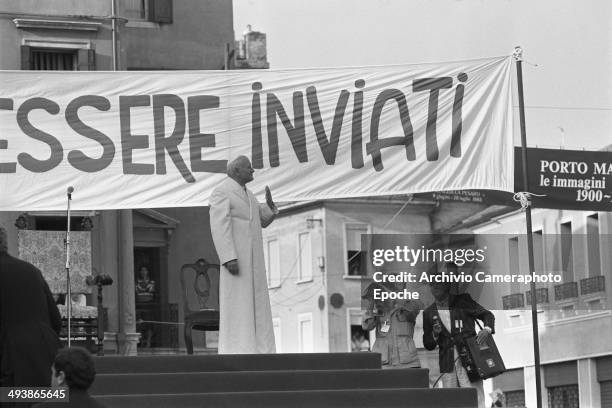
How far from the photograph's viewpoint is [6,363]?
11.6 meters

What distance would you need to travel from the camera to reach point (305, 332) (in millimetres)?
79250

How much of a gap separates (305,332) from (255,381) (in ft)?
212

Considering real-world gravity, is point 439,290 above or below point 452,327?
above

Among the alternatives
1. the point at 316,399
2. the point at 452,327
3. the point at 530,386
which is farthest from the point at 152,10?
the point at 316,399

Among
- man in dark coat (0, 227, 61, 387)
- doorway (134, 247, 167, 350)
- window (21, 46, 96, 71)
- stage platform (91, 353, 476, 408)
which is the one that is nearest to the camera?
man in dark coat (0, 227, 61, 387)

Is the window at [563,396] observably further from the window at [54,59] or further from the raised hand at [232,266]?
the raised hand at [232,266]

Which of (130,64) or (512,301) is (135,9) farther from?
(512,301)

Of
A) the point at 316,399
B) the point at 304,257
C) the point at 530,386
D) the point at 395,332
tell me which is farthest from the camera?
the point at 304,257

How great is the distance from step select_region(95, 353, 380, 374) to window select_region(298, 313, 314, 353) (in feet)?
205

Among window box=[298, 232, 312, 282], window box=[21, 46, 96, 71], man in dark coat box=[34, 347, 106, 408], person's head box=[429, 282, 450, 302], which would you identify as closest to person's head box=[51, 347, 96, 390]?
man in dark coat box=[34, 347, 106, 408]

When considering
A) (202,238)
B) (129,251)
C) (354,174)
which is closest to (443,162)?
(354,174)

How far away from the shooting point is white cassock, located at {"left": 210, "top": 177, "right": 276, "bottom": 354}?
16641 millimetres

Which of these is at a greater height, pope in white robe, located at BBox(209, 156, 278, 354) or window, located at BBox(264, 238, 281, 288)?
window, located at BBox(264, 238, 281, 288)

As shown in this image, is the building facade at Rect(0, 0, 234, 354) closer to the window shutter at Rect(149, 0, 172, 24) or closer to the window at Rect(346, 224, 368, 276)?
the window shutter at Rect(149, 0, 172, 24)
